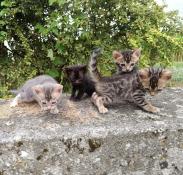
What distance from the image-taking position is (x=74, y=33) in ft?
21.7

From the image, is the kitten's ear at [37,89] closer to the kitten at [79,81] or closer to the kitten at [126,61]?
the kitten at [79,81]

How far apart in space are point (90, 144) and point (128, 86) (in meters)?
0.69

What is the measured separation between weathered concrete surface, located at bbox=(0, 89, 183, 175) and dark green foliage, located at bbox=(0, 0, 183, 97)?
2740 mm

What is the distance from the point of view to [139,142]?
3648 millimetres

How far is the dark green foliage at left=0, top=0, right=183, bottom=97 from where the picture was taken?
6.57 m

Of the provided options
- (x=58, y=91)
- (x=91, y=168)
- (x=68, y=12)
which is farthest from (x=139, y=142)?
(x=68, y=12)

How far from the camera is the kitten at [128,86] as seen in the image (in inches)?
154

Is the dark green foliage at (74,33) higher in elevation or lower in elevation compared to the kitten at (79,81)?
higher

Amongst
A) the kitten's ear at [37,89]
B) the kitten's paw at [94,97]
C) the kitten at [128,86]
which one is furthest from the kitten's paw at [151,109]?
the kitten's ear at [37,89]

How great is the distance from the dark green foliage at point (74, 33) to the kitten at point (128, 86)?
95.0 inches

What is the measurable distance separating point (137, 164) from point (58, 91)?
81 cm

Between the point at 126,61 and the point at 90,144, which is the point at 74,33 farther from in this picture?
the point at 90,144

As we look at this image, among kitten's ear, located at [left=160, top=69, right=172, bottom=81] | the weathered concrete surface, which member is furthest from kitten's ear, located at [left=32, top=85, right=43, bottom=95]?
kitten's ear, located at [left=160, top=69, right=172, bottom=81]

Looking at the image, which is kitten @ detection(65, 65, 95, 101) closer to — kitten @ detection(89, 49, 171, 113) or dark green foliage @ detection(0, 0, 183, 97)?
kitten @ detection(89, 49, 171, 113)
